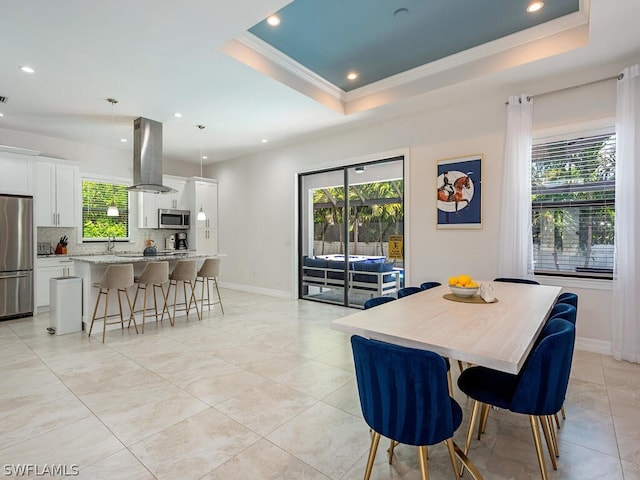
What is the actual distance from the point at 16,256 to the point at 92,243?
1514mm

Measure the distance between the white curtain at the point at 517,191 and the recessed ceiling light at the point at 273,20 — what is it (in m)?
2.77

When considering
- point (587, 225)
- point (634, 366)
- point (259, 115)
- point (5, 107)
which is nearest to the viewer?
point (634, 366)

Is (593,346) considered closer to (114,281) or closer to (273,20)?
(273,20)

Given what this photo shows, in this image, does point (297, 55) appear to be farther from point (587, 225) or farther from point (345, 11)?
point (587, 225)

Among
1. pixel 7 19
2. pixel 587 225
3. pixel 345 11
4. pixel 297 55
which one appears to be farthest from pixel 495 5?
pixel 7 19

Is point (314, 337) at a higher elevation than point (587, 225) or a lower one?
lower

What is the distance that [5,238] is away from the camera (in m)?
4.85

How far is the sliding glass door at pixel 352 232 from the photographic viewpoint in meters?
5.36

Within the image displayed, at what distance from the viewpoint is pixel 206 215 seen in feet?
25.3

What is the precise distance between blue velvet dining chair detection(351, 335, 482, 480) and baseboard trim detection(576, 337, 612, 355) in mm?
3234

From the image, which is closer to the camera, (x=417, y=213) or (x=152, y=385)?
(x=152, y=385)

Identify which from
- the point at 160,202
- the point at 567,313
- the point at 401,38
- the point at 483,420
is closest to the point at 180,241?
the point at 160,202

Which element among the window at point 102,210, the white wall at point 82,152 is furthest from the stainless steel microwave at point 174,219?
the white wall at point 82,152

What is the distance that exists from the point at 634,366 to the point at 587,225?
1.44 metres
